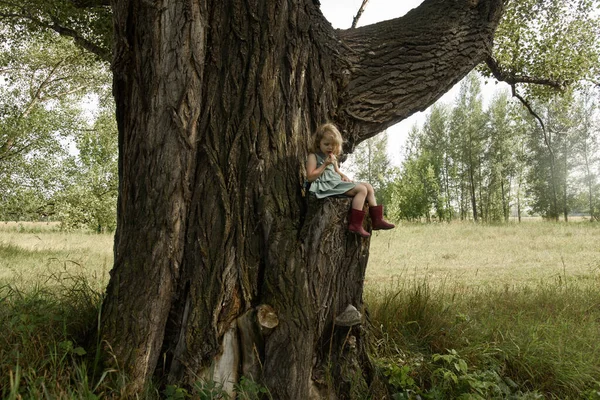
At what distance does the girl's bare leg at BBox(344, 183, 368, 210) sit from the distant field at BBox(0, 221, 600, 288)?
13.1ft

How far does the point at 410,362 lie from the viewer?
393 cm

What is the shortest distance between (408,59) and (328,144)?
1362 millimetres

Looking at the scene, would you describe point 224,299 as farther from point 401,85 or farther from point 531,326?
point 531,326

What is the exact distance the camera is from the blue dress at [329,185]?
11.8ft

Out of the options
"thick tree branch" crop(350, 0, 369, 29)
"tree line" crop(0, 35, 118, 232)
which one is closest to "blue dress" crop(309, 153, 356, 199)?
"thick tree branch" crop(350, 0, 369, 29)

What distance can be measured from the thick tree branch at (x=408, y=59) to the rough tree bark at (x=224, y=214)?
606mm

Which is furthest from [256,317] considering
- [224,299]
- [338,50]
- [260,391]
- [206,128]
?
[338,50]

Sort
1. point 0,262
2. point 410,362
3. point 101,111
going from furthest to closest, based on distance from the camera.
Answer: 1. point 101,111
2. point 0,262
3. point 410,362

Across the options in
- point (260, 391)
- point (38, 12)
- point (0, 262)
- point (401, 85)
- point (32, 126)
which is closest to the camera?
point (260, 391)

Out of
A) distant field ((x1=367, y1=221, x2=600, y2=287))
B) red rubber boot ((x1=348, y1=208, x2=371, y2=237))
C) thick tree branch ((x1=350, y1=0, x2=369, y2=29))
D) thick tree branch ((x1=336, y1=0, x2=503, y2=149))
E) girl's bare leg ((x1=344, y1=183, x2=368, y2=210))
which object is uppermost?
thick tree branch ((x1=350, y1=0, x2=369, y2=29))

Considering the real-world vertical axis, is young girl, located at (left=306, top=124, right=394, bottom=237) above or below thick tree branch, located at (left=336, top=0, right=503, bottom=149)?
below

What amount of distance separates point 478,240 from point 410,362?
14.8m

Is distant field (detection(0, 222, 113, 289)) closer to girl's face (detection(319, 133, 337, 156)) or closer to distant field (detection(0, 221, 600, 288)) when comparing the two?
distant field (detection(0, 221, 600, 288))

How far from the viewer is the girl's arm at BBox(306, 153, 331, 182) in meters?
3.61
